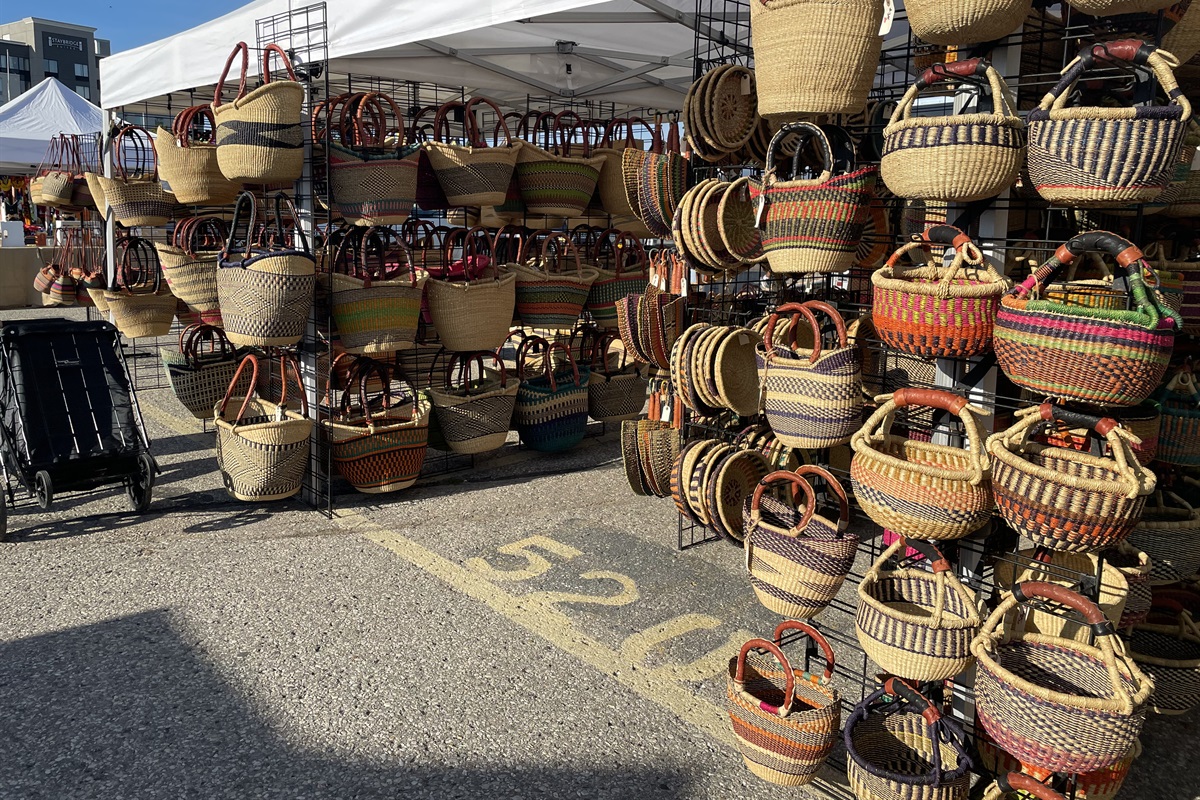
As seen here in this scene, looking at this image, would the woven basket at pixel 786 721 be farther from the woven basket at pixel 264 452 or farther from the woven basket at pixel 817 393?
the woven basket at pixel 264 452

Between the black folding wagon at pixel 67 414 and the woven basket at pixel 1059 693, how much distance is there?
4485 millimetres

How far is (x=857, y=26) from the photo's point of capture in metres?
2.74

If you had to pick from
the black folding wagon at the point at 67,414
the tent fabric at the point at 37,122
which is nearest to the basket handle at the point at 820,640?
the black folding wagon at the point at 67,414

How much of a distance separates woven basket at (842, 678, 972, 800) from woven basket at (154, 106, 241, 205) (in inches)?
198

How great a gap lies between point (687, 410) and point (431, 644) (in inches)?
63.8

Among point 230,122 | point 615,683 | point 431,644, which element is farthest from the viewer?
point 230,122

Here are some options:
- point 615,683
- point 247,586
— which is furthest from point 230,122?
point 615,683

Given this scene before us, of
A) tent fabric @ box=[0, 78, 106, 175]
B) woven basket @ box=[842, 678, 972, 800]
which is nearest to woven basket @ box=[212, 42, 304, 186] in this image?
woven basket @ box=[842, 678, 972, 800]

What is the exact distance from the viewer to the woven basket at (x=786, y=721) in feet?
8.57

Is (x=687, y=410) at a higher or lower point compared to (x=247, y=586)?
higher

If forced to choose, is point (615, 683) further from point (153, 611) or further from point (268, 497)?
point (268, 497)

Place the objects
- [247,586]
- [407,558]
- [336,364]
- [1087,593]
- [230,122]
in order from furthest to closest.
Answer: [336,364] < [230,122] < [407,558] < [247,586] < [1087,593]

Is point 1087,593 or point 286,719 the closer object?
point 1087,593

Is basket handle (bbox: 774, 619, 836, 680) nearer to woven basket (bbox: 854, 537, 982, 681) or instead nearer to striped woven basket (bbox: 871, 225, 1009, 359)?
woven basket (bbox: 854, 537, 982, 681)
